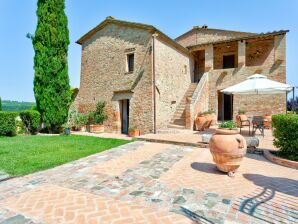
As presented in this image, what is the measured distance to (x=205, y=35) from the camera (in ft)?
63.1

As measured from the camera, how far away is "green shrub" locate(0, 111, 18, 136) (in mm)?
11359

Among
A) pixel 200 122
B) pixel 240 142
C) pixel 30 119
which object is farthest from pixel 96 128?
pixel 240 142

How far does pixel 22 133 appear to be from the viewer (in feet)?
42.1

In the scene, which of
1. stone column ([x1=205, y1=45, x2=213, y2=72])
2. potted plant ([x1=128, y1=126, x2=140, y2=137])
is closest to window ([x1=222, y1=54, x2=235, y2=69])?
stone column ([x1=205, y1=45, x2=213, y2=72])

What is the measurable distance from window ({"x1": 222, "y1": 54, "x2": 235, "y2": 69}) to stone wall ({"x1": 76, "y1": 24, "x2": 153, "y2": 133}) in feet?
30.2

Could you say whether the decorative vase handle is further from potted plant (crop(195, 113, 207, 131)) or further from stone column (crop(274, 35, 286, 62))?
stone column (crop(274, 35, 286, 62))

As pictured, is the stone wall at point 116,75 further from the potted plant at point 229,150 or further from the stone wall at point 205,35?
the stone wall at point 205,35

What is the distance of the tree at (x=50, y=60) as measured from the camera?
12.8 metres

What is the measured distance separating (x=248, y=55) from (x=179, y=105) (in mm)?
7984

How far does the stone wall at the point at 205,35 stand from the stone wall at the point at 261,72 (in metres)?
2.31

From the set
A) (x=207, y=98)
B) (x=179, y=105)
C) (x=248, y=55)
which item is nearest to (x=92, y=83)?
(x=179, y=105)

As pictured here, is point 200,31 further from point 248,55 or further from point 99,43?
point 99,43

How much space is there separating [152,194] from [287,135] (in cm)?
449

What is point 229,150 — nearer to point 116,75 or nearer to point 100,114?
point 116,75
